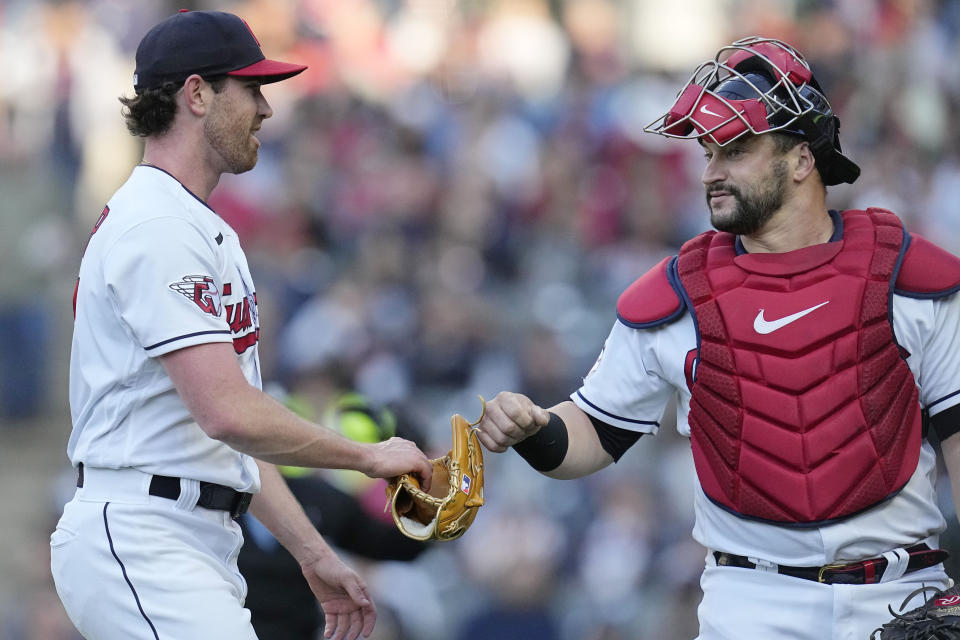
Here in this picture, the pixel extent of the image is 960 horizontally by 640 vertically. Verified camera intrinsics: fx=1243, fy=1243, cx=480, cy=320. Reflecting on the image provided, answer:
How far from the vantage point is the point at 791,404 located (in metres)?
3.43

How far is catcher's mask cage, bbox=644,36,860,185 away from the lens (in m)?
3.55

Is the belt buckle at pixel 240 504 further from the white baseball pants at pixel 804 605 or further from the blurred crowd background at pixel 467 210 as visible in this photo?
the blurred crowd background at pixel 467 210

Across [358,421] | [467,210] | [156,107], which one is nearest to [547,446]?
[156,107]

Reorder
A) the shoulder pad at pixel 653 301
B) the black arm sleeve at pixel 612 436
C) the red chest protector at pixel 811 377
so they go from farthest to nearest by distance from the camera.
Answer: the black arm sleeve at pixel 612 436 → the shoulder pad at pixel 653 301 → the red chest protector at pixel 811 377

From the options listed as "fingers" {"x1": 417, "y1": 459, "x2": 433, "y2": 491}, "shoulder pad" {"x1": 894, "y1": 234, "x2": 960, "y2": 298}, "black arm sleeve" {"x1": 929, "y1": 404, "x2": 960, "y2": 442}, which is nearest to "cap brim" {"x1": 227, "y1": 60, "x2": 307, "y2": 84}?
"fingers" {"x1": 417, "y1": 459, "x2": 433, "y2": 491}

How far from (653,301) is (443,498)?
0.85 metres

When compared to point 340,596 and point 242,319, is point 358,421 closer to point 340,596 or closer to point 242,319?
point 340,596

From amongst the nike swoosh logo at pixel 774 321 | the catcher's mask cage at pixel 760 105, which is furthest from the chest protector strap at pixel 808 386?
the catcher's mask cage at pixel 760 105

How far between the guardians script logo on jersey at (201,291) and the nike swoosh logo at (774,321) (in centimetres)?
149

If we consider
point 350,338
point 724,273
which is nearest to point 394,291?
point 350,338

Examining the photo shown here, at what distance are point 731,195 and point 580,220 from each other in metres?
5.42

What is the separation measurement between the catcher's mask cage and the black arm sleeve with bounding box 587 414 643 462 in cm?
92

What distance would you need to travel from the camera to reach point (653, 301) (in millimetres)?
3689

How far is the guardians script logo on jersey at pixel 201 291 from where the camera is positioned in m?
3.07
